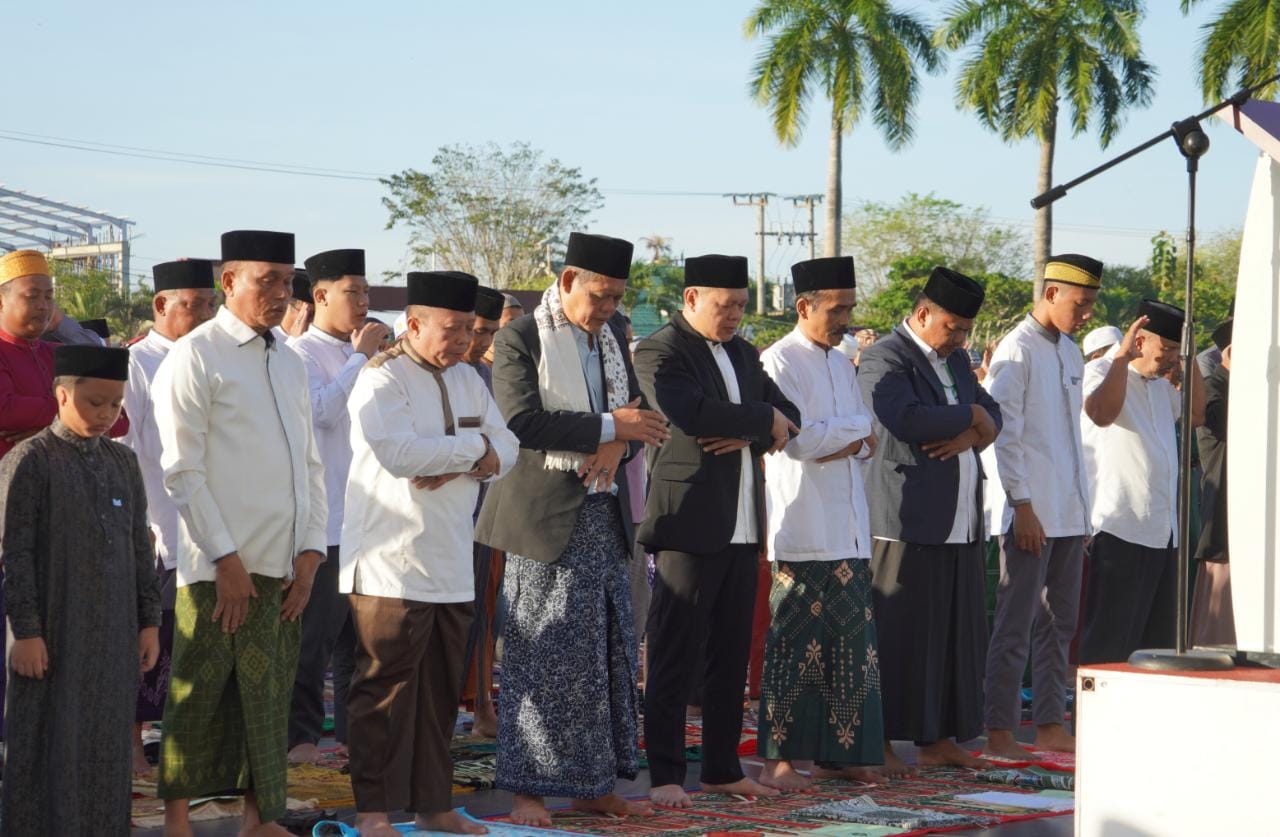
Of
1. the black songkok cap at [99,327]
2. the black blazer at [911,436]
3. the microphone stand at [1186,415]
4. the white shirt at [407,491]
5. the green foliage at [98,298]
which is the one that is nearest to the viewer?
the microphone stand at [1186,415]

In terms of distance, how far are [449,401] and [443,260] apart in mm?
44365

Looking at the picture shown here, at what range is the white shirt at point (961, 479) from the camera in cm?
739

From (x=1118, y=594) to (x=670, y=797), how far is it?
304 centimetres

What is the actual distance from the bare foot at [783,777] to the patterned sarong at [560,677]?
972 millimetres

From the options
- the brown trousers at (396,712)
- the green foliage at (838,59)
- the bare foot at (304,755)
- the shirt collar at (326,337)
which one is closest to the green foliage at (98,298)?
the green foliage at (838,59)

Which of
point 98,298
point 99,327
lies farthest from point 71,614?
point 98,298

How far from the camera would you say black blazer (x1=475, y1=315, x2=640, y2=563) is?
6090mm

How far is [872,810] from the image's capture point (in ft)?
20.8

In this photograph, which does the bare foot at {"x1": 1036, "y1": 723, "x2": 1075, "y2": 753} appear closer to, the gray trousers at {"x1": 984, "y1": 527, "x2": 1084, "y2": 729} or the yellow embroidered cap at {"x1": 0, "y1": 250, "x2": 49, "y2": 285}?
the gray trousers at {"x1": 984, "y1": 527, "x2": 1084, "y2": 729}

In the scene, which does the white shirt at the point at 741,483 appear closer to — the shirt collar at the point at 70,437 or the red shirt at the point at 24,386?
the red shirt at the point at 24,386

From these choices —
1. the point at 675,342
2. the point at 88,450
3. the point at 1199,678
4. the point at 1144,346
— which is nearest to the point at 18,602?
the point at 88,450

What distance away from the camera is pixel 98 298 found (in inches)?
1849

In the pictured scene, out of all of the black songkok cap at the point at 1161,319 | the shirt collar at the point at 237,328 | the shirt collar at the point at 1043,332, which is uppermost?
the black songkok cap at the point at 1161,319

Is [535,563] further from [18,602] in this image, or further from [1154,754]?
[1154,754]
